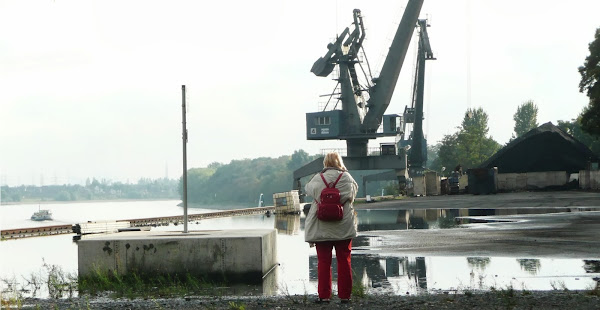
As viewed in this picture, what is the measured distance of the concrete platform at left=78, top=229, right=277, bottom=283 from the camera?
12500 millimetres

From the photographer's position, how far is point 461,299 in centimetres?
926

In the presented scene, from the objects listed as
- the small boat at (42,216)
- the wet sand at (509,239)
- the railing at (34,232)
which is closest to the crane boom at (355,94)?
the railing at (34,232)

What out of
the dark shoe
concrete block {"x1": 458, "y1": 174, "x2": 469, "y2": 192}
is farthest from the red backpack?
concrete block {"x1": 458, "y1": 174, "x2": 469, "y2": 192}

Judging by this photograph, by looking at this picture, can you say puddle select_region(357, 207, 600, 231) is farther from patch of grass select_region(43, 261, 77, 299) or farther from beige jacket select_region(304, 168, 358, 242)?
beige jacket select_region(304, 168, 358, 242)

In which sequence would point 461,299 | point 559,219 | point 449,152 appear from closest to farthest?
1. point 461,299
2. point 559,219
3. point 449,152

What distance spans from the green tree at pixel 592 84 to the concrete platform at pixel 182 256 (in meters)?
46.4

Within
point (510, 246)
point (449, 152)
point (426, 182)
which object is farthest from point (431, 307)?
point (449, 152)

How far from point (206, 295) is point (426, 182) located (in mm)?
53194

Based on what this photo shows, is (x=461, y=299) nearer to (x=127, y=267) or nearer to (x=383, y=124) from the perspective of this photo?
(x=127, y=267)

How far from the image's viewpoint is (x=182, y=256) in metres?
12.6

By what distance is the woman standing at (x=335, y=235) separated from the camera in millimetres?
9352

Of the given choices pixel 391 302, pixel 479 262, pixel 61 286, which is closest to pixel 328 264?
pixel 391 302

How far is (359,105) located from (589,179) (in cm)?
2388

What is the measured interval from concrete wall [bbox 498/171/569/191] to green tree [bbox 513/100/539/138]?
88369 millimetres
